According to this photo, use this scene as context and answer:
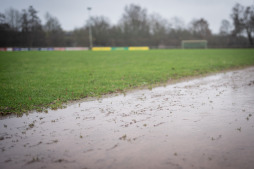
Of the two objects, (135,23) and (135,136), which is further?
(135,23)

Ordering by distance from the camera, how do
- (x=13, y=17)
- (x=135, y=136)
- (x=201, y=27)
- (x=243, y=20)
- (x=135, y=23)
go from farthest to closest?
(x=201, y=27) < (x=135, y=23) < (x=243, y=20) < (x=13, y=17) < (x=135, y=136)

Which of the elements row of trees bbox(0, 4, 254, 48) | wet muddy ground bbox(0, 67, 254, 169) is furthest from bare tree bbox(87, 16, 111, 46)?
wet muddy ground bbox(0, 67, 254, 169)

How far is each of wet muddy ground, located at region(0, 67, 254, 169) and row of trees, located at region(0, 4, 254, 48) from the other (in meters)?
61.1

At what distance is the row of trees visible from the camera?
66.2m

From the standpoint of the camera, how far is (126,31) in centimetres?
8269

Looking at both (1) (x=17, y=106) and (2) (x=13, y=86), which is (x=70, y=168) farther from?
(2) (x=13, y=86)

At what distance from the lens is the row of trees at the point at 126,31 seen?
6619 centimetres

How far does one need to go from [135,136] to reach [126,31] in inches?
3202

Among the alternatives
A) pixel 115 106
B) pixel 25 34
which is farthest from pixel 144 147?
pixel 25 34

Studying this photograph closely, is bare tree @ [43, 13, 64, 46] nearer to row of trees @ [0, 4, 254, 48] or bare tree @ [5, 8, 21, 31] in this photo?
row of trees @ [0, 4, 254, 48]

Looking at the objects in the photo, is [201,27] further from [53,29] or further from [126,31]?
[53,29]

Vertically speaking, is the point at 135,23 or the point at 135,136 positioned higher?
the point at 135,23

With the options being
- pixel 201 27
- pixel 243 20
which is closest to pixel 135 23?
pixel 201 27

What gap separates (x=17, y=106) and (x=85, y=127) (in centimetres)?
314
